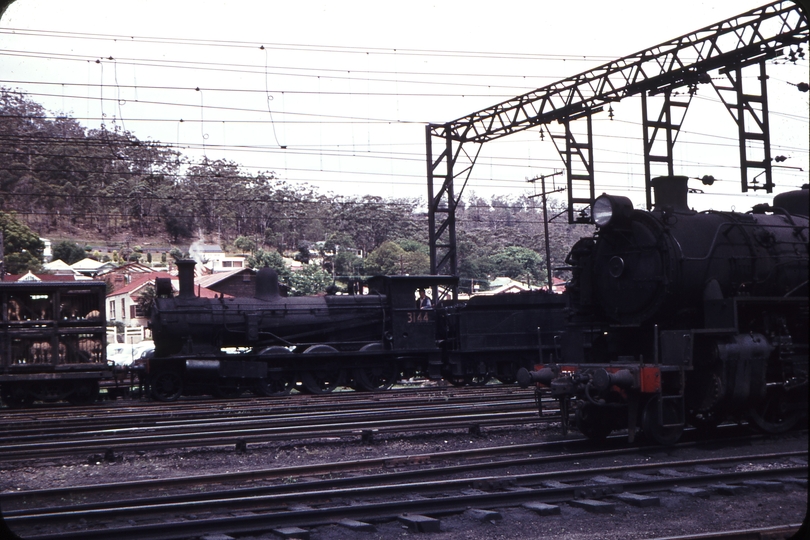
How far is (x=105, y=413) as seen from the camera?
15.0 meters

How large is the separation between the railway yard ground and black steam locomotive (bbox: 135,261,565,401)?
271 inches

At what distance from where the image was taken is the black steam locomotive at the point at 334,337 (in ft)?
61.6

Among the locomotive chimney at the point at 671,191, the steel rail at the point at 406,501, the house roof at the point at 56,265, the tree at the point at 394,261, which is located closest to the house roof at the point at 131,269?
the house roof at the point at 56,265

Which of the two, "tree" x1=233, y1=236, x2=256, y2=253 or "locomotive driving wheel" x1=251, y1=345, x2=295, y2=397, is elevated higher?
"tree" x1=233, y1=236, x2=256, y2=253

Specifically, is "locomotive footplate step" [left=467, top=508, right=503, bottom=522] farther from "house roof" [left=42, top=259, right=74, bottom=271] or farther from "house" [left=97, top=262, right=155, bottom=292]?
"house roof" [left=42, top=259, right=74, bottom=271]

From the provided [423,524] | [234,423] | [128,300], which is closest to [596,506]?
[423,524]

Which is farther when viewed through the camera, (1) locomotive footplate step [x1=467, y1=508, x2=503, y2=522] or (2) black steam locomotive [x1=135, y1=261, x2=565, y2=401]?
(2) black steam locomotive [x1=135, y1=261, x2=565, y2=401]

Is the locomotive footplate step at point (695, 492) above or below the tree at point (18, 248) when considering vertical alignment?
below

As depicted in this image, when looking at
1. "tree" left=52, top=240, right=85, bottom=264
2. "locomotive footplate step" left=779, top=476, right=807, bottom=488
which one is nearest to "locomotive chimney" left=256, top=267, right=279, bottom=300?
"locomotive footplate step" left=779, top=476, right=807, bottom=488

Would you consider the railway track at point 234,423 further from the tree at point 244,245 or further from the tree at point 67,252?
the tree at point 244,245

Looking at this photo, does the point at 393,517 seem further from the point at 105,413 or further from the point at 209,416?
the point at 105,413

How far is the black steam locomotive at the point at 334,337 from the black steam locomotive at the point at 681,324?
358 inches

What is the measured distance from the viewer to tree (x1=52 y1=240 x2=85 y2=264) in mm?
59875

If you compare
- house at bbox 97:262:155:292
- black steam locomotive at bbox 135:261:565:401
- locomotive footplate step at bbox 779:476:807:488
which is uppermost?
house at bbox 97:262:155:292
